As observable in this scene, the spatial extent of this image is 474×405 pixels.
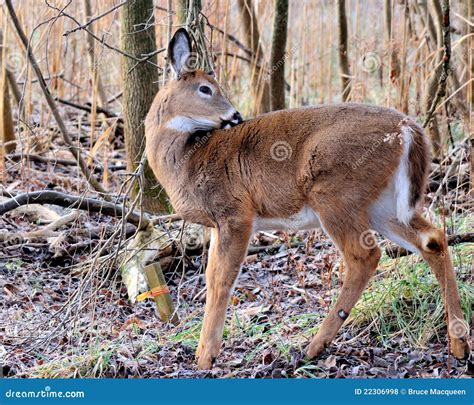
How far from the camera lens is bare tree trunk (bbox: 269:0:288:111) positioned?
23.4 ft

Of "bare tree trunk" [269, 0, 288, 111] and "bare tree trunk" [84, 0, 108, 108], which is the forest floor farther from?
"bare tree trunk" [269, 0, 288, 111]

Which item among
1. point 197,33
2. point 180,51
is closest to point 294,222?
point 180,51

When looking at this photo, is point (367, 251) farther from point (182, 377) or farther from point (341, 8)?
point (341, 8)

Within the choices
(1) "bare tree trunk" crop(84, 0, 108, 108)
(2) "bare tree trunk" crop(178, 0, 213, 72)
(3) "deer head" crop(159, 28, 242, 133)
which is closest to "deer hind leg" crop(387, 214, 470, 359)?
(3) "deer head" crop(159, 28, 242, 133)

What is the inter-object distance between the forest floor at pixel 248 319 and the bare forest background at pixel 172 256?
13mm

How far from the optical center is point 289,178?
4.63 meters

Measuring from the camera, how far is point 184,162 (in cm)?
Answer: 498

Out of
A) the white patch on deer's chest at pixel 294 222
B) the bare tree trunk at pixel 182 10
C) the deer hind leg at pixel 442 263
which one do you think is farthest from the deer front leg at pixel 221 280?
the bare tree trunk at pixel 182 10

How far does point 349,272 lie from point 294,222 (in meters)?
0.45

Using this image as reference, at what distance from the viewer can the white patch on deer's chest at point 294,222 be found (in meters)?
4.63

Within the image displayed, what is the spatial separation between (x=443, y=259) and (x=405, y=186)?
0.44 meters

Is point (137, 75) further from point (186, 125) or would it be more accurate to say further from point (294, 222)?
point (294, 222)

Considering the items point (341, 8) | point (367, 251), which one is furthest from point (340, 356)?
point (341, 8)

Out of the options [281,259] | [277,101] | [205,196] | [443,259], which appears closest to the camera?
[443,259]
